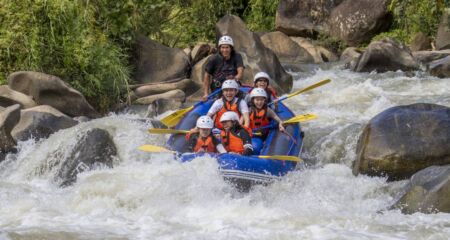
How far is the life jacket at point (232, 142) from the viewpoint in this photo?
7.78 metres

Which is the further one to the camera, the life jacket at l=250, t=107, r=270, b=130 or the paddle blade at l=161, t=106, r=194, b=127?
the paddle blade at l=161, t=106, r=194, b=127

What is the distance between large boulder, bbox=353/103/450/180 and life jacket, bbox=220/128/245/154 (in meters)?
1.26

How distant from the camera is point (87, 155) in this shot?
336 inches

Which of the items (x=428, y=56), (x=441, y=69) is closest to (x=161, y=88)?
(x=441, y=69)

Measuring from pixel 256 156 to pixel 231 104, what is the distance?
1122mm

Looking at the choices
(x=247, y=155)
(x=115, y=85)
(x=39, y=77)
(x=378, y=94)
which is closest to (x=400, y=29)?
(x=378, y=94)

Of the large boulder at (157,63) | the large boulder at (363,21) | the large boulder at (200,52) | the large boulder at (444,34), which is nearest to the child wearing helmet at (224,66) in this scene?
the large boulder at (157,63)

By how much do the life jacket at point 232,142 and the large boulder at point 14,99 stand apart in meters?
3.93

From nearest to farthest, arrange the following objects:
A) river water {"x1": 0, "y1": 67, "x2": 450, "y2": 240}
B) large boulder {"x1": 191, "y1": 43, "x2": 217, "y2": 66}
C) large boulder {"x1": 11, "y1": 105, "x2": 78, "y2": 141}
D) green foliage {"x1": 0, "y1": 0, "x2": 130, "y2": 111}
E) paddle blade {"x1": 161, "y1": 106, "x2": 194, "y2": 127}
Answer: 1. river water {"x1": 0, "y1": 67, "x2": 450, "y2": 240}
2. paddle blade {"x1": 161, "y1": 106, "x2": 194, "y2": 127}
3. large boulder {"x1": 11, "y1": 105, "x2": 78, "y2": 141}
4. green foliage {"x1": 0, "y1": 0, "x2": 130, "y2": 111}
5. large boulder {"x1": 191, "y1": 43, "x2": 217, "y2": 66}

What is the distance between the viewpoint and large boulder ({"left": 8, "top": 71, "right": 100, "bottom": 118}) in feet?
35.3

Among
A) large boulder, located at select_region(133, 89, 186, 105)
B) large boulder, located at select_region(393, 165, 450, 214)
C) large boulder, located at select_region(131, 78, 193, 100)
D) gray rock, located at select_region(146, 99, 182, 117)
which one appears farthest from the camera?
large boulder, located at select_region(131, 78, 193, 100)

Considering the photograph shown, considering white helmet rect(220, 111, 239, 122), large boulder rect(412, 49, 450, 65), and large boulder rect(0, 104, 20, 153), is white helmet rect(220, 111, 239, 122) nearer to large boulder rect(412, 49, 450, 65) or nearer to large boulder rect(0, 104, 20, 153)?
large boulder rect(0, 104, 20, 153)

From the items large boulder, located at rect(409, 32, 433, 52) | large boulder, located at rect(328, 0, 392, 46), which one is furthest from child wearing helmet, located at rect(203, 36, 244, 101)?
large boulder, located at rect(328, 0, 392, 46)

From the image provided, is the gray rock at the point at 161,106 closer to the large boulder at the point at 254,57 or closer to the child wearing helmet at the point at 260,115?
the large boulder at the point at 254,57
